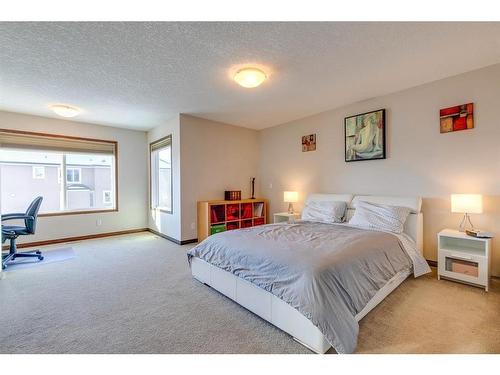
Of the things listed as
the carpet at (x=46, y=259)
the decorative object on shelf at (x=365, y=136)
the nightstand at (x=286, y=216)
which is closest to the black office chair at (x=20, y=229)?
the carpet at (x=46, y=259)

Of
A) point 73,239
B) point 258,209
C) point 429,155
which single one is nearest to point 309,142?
point 258,209

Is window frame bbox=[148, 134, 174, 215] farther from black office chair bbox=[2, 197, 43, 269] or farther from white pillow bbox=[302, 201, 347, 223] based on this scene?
white pillow bbox=[302, 201, 347, 223]

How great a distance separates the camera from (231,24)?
1901mm

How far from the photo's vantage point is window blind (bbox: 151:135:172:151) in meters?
4.71

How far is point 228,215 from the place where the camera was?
187 inches

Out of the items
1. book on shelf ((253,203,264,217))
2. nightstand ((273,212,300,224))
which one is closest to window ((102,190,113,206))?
book on shelf ((253,203,264,217))

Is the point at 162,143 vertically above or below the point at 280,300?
above

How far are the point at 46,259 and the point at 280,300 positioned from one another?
3.78 meters

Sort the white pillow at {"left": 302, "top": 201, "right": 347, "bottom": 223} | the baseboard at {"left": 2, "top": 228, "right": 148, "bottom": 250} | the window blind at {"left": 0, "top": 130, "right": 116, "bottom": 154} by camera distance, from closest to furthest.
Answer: the white pillow at {"left": 302, "top": 201, "right": 347, "bottom": 223}, the window blind at {"left": 0, "top": 130, "right": 116, "bottom": 154}, the baseboard at {"left": 2, "top": 228, "right": 148, "bottom": 250}

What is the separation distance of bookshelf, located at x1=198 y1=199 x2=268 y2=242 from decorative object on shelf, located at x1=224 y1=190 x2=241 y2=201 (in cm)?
15

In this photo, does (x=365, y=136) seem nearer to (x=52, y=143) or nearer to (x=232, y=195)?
(x=232, y=195)

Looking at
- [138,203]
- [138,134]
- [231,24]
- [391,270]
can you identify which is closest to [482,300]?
[391,270]

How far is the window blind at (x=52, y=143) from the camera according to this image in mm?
4137

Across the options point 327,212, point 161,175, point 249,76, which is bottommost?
point 327,212
